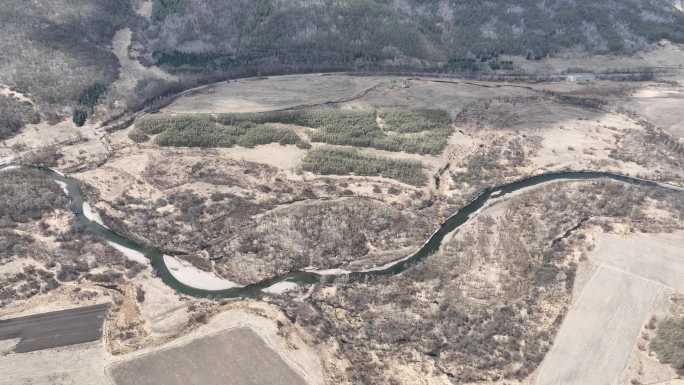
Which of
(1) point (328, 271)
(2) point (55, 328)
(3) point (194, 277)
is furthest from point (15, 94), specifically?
(1) point (328, 271)

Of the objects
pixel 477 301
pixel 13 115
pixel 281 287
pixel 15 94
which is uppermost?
pixel 15 94

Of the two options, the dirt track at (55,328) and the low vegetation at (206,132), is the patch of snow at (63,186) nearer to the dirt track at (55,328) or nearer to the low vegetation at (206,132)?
the low vegetation at (206,132)

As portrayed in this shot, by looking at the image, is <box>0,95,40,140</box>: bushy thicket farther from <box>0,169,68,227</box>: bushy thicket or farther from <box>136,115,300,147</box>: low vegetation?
<box>136,115,300,147</box>: low vegetation

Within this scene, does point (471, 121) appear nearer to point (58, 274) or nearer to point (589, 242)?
point (589, 242)

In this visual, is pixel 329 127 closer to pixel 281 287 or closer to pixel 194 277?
pixel 281 287

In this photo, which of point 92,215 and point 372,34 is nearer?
point 92,215

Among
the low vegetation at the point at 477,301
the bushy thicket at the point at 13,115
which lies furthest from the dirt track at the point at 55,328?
the bushy thicket at the point at 13,115

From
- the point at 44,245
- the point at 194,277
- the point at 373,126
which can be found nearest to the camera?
the point at 194,277
